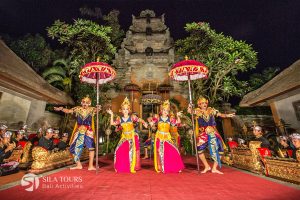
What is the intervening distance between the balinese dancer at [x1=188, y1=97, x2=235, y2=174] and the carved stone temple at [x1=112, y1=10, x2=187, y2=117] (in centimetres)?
1061

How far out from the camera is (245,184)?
10.7 feet

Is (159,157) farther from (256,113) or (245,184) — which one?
(256,113)

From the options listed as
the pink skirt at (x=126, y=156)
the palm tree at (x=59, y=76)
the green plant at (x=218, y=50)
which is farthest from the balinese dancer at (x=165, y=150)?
the palm tree at (x=59, y=76)

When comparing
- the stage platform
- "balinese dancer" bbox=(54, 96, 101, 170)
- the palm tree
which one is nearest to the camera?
the stage platform

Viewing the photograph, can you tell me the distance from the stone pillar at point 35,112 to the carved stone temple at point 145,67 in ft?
21.7

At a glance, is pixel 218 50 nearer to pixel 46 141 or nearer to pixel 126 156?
pixel 126 156

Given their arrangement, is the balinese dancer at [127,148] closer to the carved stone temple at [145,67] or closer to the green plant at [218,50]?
the green plant at [218,50]

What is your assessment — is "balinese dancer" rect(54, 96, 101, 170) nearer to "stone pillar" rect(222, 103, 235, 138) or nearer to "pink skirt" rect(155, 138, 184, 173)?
"pink skirt" rect(155, 138, 184, 173)

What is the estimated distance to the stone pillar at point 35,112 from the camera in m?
9.27

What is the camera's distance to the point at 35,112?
9578mm

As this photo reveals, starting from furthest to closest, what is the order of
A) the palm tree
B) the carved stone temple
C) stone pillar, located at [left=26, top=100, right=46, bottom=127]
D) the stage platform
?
the carved stone temple → the palm tree → stone pillar, located at [left=26, top=100, right=46, bottom=127] → the stage platform

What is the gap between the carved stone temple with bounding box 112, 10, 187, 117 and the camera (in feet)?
52.3

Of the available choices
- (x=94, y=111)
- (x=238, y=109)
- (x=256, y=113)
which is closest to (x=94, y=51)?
(x=94, y=111)

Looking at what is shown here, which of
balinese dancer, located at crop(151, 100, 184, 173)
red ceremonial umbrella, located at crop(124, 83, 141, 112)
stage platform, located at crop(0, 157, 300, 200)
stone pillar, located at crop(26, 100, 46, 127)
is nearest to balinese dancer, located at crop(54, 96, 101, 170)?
stage platform, located at crop(0, 157, 300, 200)
